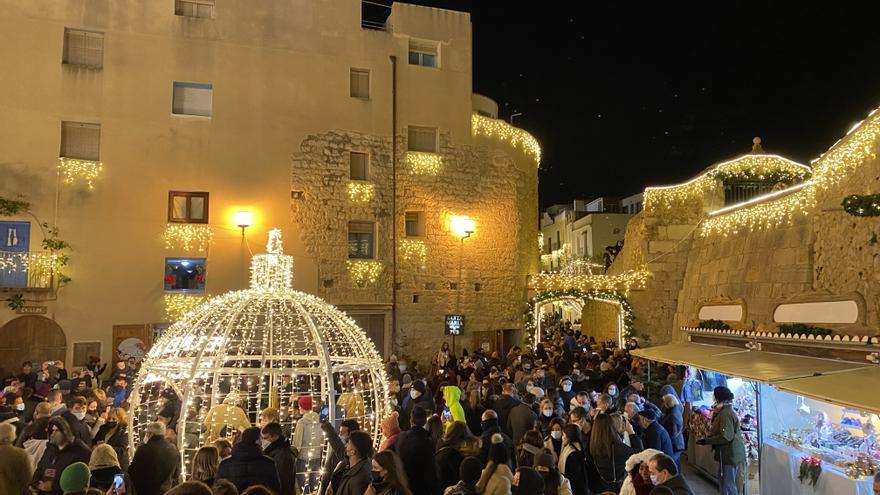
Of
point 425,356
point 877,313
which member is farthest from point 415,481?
point 425,356

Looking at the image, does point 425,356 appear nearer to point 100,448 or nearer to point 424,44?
point 424,44

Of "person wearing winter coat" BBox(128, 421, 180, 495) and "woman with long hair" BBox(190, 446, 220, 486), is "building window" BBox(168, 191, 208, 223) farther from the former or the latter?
"woman with long hair" BBox(190, 446, 220, 486)

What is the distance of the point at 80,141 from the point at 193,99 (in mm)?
3080

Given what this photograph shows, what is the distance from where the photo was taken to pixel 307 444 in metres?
7.94

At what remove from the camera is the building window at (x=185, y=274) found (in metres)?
17.7

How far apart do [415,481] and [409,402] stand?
146 inches

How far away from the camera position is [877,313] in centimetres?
904

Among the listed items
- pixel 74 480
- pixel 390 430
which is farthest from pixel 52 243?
pixel 74 480

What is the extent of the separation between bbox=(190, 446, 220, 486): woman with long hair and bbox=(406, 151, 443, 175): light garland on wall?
1457 centimetres

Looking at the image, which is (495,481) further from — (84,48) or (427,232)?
(84,48)

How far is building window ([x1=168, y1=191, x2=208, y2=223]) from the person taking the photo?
17.9m

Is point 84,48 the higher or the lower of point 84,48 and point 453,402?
the higher

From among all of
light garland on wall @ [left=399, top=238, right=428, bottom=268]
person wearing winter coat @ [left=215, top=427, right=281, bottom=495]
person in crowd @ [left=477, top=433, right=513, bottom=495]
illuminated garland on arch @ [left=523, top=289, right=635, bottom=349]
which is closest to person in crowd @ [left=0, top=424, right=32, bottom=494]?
person wearing winter coat @ [left=215, top=427, right=281, bottom=495]

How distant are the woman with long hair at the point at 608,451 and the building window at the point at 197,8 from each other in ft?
53.1
